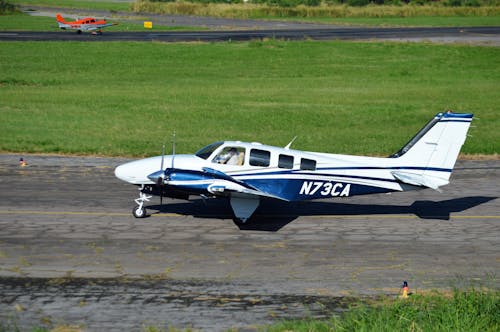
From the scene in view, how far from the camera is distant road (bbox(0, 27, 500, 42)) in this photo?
238 feet

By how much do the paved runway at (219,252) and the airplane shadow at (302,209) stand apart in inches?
1.5

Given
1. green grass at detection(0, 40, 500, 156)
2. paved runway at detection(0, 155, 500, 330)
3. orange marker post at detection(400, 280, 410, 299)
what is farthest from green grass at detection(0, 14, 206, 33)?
orange marker post at detection(400, 280, 410, 299)

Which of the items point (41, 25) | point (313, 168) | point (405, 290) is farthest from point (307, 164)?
point (41, 25)

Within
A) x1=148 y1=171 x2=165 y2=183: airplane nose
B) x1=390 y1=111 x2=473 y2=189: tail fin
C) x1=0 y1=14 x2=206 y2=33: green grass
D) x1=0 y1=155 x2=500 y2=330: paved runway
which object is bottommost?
x1=0 y1=155 x2=500 y2=330: paved runway

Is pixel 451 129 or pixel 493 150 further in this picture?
pixel 493 150

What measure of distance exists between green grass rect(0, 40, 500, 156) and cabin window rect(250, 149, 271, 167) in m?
11.0

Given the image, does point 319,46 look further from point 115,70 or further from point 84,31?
point 84,31

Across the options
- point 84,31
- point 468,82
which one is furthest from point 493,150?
point 84,31

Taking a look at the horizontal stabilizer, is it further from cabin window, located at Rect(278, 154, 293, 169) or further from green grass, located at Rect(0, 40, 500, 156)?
green grass, located at Rect(0, 40, 500, 156)

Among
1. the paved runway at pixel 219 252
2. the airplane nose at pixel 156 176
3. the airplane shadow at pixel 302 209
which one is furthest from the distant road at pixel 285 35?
the airplane nose at pixel 156 176

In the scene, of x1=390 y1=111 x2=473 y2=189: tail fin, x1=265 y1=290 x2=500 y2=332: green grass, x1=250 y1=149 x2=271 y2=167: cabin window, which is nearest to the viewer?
Answer: x1=265 y1=290 x2=500 y2=332: green grass

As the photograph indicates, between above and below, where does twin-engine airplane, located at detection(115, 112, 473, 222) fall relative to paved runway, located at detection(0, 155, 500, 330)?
above

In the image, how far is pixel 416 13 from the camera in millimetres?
109250

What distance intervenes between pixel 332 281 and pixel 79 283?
252 inches
